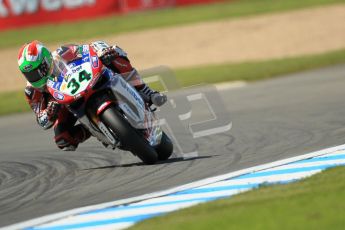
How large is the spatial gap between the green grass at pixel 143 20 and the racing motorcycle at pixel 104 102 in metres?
19.0

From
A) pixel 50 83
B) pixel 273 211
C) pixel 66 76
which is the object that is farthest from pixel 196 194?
pixel 50 83

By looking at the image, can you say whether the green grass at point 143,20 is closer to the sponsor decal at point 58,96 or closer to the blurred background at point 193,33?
the blurred background at point 193,33

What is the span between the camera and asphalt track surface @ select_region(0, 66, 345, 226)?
8242 mm

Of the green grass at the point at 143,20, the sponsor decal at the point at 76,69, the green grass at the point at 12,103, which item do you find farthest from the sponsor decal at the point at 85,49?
the green grass at the point at 143,20

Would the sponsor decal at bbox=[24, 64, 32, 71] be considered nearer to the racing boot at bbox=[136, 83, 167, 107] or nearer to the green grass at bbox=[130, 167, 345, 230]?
the racing boot at bbox=[136, 83, 167, 107]

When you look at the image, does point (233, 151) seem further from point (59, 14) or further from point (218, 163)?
point (59, 14)

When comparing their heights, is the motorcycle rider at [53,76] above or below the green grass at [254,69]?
above

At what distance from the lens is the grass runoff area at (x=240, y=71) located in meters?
19.9

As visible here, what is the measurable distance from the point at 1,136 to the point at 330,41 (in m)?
Answer: 11.9

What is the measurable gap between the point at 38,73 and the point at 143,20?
22380 millimetres

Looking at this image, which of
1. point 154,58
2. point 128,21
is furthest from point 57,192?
point 128,21

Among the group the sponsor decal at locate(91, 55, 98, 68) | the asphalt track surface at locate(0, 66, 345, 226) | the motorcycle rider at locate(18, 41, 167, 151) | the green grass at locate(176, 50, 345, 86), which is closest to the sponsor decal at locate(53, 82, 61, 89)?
the motorcycle rider at locate(18, 41, 167, 151)

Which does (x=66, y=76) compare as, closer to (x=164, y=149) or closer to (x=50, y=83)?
(x=50, y=83)

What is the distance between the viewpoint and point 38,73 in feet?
30.2
